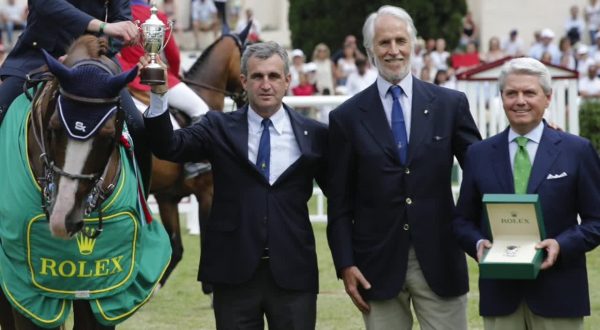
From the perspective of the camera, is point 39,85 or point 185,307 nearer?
point 39,85

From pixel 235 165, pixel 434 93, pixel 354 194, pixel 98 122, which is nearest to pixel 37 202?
pixel 98 122

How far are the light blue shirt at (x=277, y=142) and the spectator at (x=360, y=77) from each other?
13.8 meters

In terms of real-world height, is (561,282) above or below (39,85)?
below

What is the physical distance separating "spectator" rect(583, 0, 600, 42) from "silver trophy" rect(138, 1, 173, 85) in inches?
887

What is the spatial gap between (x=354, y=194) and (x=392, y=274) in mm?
417

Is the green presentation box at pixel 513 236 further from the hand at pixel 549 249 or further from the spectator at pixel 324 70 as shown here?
the spectator at pixel 324 70

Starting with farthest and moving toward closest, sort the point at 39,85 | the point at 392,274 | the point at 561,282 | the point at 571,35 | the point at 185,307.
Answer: the point at 571,35 < the point at 185,307 < the point at 39,85 < the point at 392,274 < the point at 561,282

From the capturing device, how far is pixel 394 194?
228 inches

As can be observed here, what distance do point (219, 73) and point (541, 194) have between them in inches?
234

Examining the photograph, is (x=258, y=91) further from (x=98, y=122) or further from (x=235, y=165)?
(x=98, y=122)

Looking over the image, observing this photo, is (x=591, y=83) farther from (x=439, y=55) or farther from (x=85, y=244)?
(x=85, y=244)

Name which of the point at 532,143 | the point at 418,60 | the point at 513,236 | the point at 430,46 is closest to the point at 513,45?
the point at 430,46

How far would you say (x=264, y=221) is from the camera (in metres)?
5.86

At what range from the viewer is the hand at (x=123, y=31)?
604cm
